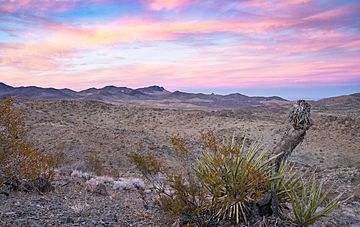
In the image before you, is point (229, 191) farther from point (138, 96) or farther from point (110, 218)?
point (138, 96)

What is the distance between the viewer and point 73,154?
64.8 feet

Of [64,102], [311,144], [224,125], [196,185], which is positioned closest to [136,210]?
[196,185]

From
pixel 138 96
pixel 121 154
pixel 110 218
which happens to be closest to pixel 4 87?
pixel 138 96

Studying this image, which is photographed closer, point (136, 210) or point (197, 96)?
point (136, 210)

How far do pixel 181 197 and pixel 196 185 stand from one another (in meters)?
0.45

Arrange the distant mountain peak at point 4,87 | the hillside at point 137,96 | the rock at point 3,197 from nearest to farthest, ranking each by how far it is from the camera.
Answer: the rock at point 3,197, the hillside at point 137,96, the distant mountain peak at point 4,87

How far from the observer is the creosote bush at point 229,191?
234 inches

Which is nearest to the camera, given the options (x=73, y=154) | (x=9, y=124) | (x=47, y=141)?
(x=9, y=124)

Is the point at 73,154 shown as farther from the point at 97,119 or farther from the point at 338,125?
the point at 338,125

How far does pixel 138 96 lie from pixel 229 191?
139367mm

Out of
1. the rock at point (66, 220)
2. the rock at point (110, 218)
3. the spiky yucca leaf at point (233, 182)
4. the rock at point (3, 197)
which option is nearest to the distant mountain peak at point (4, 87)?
the rock at point (3, 197)

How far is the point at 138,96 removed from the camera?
473 ft

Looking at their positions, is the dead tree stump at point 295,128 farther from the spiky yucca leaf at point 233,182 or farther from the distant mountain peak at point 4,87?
the distant mountain peak at point 4,87

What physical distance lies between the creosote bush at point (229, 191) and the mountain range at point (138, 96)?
107 meters
